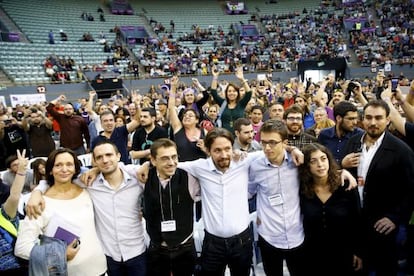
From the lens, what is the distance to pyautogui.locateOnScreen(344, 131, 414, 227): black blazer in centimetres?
263

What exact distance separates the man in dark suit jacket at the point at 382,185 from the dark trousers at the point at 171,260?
1396 mm

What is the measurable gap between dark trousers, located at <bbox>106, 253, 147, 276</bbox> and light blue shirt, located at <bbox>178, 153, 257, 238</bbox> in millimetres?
563

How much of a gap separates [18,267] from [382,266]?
2803mm

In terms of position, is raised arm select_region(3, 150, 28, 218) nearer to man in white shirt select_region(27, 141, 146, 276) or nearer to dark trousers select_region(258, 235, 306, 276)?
man in white shirt select_region(27, 141, 146, 276)

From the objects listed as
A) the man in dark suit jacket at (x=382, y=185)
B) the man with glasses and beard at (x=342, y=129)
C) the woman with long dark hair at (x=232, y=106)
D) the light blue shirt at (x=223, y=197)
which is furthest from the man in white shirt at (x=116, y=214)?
the woman with long dark hair at (x=232, y=106)

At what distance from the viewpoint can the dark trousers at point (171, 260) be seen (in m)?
2.52

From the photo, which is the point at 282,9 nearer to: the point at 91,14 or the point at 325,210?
the point at 91,14

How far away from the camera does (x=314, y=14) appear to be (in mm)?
35938

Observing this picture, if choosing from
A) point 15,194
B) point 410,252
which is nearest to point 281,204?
point 410,252

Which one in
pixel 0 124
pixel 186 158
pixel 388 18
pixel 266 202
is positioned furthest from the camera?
pixel 388 18

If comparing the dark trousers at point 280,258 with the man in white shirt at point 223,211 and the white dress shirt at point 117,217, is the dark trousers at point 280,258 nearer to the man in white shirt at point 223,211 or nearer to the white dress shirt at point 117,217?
the man in white shirt at point 223,211

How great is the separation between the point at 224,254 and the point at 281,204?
57 centimetres

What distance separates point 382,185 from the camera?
2676mm

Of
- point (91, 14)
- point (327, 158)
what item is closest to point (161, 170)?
point (327, 158)
